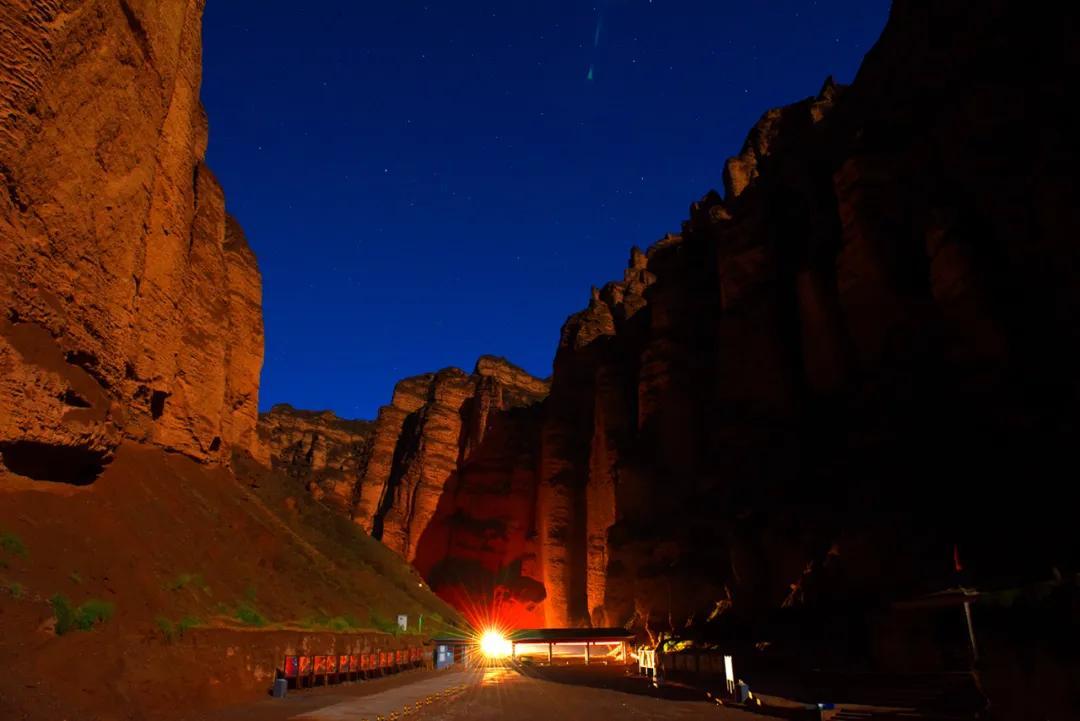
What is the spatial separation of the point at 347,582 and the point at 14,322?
30.9 m

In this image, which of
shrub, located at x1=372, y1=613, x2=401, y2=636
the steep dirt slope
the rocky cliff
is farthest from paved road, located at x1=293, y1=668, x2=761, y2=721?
the rocky cliff

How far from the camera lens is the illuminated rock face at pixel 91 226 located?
52.9ft

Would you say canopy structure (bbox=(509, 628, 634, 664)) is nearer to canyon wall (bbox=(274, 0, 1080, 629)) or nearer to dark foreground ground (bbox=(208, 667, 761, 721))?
canyon wall (bbox=(274, 0, 1080, 629))

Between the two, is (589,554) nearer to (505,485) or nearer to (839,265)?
(505,485)

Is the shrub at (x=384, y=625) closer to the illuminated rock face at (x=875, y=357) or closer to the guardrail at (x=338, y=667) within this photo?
the guardrail at (x=338, y=667)

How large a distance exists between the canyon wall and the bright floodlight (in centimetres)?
829

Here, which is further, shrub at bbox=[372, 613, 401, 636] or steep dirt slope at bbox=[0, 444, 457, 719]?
shrub at bbox=[372, 613, 401, 636]

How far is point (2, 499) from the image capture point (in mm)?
15273

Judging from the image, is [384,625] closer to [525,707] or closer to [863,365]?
[525,707]

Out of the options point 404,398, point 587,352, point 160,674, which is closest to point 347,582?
point 160,674

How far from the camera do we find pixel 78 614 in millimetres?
13336

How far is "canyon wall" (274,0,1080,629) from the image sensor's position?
25.0 m

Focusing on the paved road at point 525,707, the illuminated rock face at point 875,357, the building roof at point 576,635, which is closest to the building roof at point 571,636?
the building roof at point 576,635

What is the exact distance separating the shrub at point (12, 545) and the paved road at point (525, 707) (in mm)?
7230
